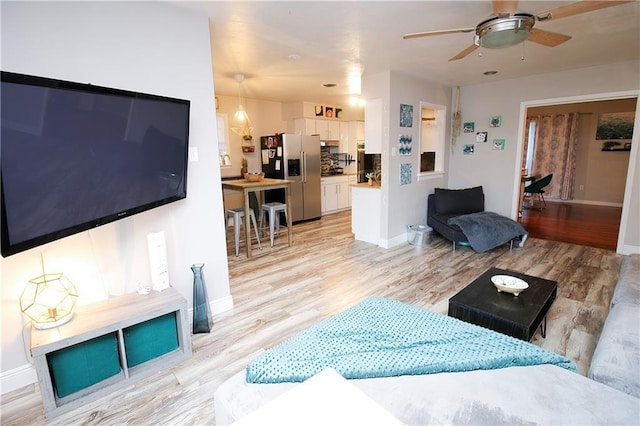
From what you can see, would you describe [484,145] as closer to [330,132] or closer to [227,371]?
[330,132]

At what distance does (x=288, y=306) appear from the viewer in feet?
9.30

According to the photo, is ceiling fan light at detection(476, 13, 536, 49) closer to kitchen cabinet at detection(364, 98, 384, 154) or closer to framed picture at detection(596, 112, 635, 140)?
kitchen cabinet at detection(364, 98, 384, 154)

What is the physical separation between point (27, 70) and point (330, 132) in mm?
5581

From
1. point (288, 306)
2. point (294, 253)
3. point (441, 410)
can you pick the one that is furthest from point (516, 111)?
point (441, 410)

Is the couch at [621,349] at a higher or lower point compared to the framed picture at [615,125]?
lower

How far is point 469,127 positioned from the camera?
5.30m

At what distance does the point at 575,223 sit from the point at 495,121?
103 inches

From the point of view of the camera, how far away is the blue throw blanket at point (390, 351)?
1.35m

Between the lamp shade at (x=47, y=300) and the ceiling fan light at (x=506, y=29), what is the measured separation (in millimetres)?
3124

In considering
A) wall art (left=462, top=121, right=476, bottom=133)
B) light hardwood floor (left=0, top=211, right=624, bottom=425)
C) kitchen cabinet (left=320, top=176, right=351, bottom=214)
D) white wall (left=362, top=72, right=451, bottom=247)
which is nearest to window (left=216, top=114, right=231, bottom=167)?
light hardwood floor (left=0, top=211, right=624, bottom=425)

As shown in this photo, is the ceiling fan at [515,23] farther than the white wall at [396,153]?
No

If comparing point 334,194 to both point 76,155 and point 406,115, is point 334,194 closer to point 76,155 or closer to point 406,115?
point 406,115

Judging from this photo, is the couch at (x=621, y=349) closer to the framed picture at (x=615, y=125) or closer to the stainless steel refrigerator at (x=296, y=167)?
the stainless steel refrigerator at (x=296, y=167)

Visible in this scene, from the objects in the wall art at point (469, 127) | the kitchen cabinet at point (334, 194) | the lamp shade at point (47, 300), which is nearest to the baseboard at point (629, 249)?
the wall art at point (469, 127)
